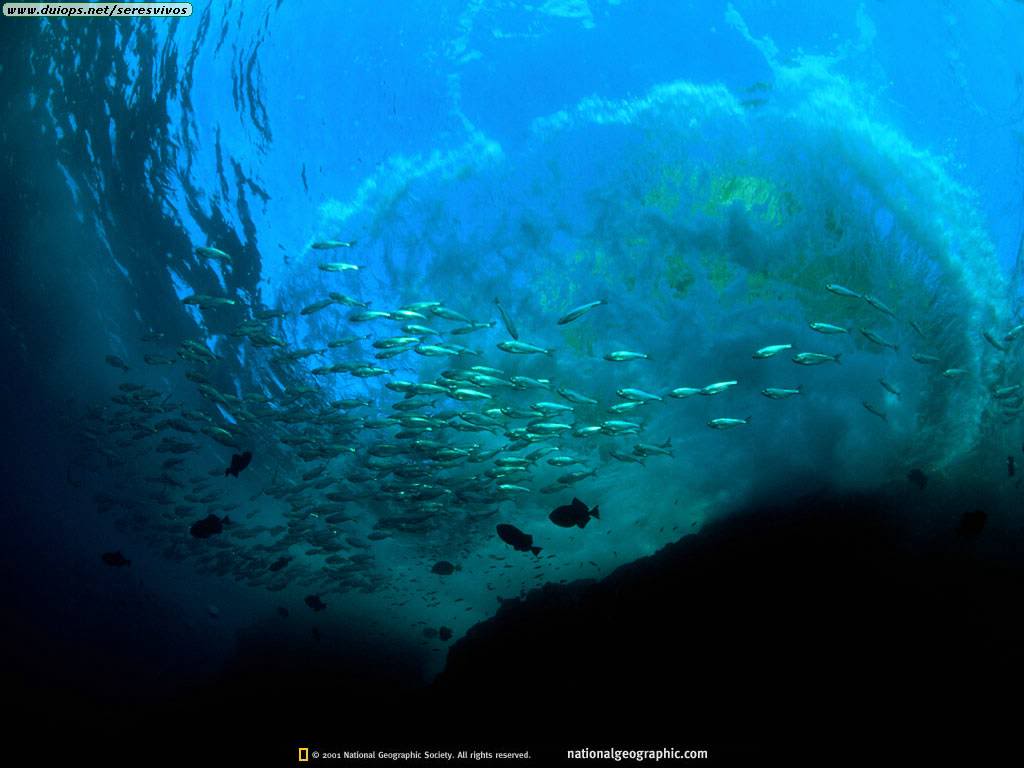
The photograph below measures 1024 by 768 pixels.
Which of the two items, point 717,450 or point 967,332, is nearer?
point 967,332

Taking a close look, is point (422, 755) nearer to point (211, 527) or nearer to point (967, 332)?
point (211, 527)

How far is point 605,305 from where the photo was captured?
12141 mm

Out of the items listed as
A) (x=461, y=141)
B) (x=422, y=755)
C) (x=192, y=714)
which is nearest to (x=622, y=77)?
(x=461, y=141)

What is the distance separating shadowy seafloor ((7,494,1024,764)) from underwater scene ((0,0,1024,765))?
93 mm

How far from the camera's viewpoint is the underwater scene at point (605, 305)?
927 cm

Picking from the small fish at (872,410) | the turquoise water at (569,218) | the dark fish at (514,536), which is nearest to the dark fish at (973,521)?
the small fish at (872,410)

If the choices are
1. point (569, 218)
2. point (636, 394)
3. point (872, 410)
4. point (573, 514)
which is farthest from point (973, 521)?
point (569, 218)

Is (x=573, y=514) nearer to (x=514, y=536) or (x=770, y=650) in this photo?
(x=514, y=536)

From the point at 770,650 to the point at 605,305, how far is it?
10365 millimetres

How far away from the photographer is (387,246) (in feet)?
39.5

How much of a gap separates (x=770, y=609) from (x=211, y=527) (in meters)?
14.1

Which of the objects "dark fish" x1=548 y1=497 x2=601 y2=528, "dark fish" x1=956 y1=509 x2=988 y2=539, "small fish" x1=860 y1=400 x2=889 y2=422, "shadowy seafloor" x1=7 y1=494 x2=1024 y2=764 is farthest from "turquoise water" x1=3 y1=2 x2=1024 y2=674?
"dark fish" x1=956 y1=509 x2=988 y2=539

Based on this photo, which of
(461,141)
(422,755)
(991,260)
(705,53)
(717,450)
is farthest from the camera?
(717,450)

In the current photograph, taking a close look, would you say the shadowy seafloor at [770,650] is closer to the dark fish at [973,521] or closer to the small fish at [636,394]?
the dark fish at [973,521]
